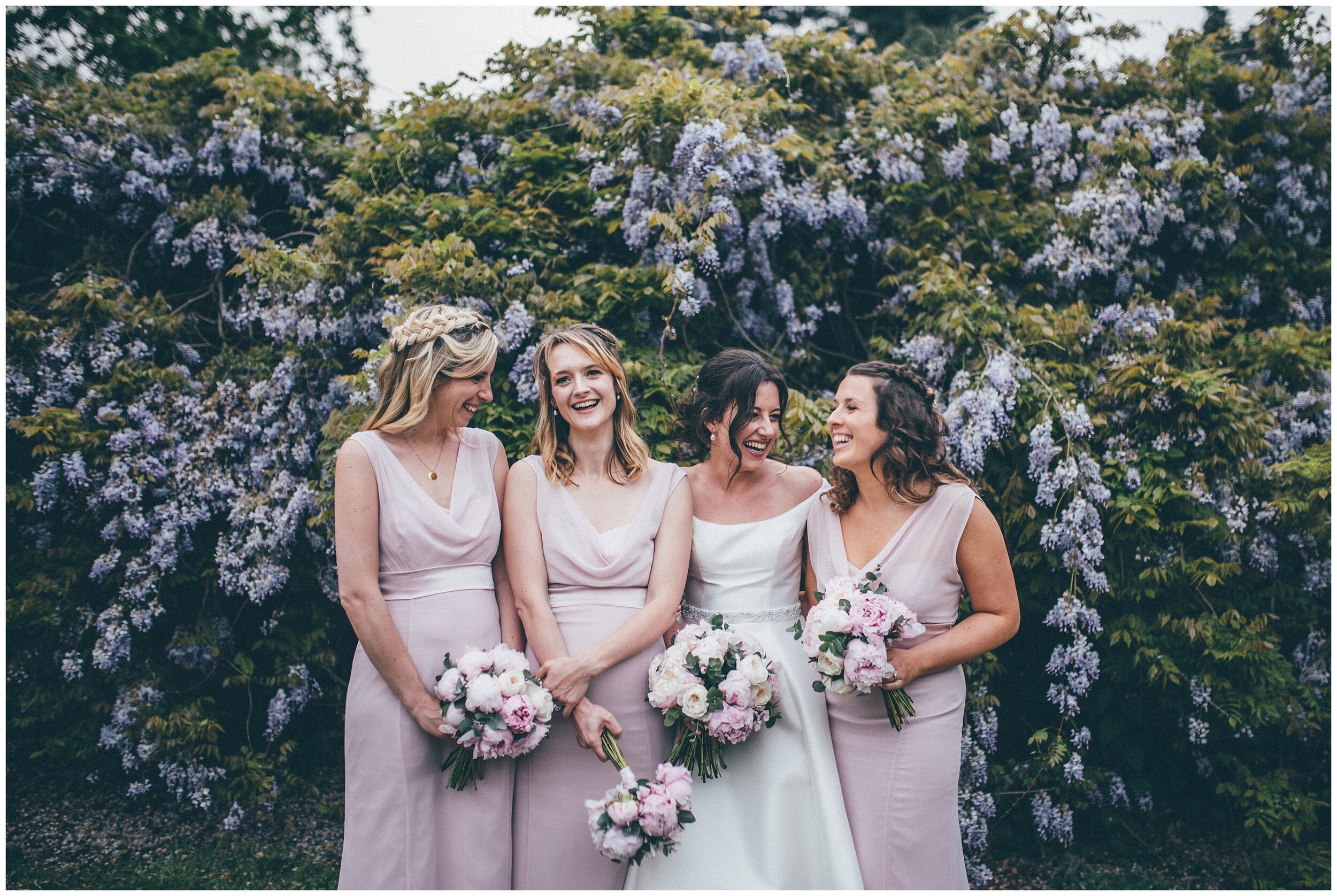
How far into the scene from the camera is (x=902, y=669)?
2.63 metres

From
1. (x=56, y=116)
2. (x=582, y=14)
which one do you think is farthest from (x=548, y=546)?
(x=56, y=116)

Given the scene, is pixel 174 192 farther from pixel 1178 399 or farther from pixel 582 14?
pixel 1178 399

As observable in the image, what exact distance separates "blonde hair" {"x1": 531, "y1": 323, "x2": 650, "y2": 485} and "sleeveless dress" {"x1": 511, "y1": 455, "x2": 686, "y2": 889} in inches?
4.4

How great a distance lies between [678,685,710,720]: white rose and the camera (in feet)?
8.12

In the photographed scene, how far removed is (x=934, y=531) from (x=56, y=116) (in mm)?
6132

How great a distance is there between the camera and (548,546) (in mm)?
2795

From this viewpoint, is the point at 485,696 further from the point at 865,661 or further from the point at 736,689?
the point at 865,661

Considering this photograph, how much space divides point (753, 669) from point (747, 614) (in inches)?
17.1

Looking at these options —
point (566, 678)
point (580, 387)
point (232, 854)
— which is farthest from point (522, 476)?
point (232, 854)

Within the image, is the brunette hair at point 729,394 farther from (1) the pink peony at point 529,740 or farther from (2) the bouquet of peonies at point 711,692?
(1) the pink peony at point 529,740

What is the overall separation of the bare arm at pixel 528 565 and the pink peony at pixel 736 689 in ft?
1.95

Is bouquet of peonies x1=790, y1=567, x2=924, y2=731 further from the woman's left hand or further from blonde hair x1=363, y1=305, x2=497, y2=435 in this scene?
blonde hair x1=363, y1=305, x2=497, y2=435

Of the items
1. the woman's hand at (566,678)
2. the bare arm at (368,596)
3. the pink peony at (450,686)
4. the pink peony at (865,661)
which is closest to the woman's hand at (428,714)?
the bare arm at (368,596)

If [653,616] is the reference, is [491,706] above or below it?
below
